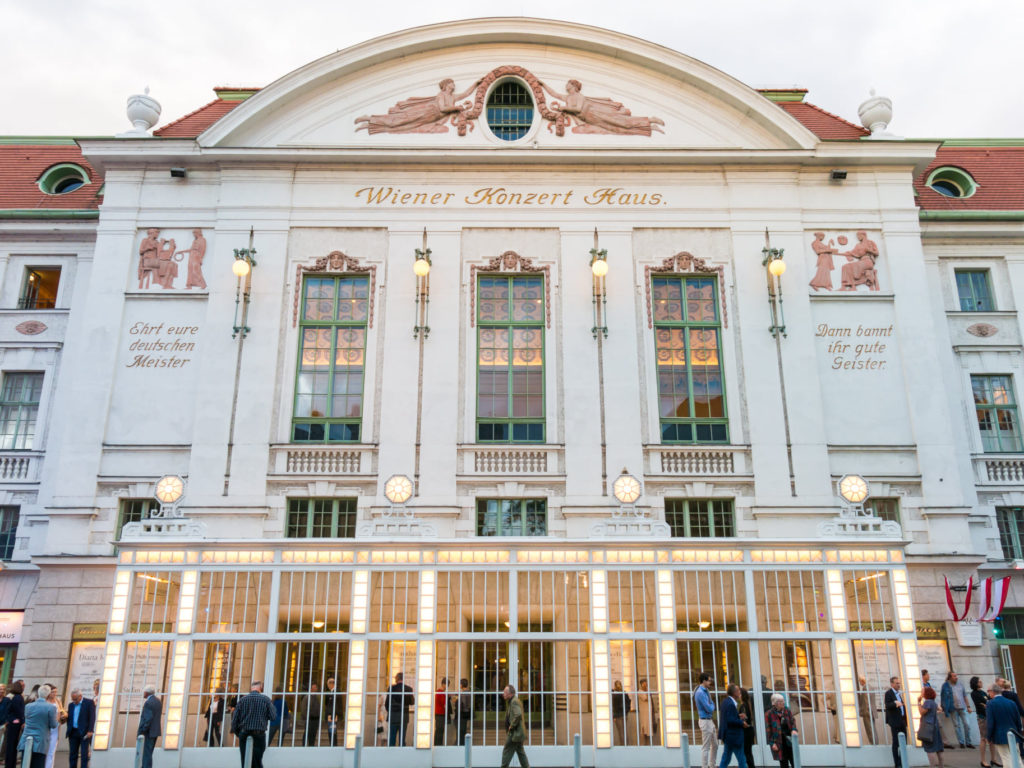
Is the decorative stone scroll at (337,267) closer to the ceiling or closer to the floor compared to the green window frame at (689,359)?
closer to the ceiling

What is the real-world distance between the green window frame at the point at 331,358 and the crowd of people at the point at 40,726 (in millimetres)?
8645

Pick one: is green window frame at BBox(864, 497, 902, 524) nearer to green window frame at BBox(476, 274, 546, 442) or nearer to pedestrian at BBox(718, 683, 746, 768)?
green window frame at BBox(476, 274, 546, 442)

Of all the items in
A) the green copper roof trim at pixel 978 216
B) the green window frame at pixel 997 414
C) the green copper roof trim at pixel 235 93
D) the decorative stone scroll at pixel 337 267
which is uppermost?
the green copper roof trim at pixel 235 93

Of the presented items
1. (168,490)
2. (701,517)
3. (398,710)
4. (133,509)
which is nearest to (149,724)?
(398,710)

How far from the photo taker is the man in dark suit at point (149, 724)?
15.2 meters

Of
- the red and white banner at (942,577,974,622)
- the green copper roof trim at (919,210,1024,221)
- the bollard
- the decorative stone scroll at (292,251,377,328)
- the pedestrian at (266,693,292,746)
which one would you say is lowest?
the bollard

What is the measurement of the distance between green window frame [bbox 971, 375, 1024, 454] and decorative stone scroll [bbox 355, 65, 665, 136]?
41.0 ft

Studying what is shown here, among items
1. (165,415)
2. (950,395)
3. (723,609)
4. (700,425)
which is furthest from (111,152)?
(950,395)

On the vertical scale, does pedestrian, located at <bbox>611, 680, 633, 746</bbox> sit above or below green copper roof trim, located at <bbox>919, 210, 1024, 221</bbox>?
below

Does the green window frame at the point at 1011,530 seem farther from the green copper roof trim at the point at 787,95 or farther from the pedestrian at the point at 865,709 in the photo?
the green copper roof trim at the point at 787,95

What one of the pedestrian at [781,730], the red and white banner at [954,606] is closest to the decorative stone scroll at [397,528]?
the pedestrian at [781,730]

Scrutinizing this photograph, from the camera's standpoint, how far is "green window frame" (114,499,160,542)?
21797 millimetres

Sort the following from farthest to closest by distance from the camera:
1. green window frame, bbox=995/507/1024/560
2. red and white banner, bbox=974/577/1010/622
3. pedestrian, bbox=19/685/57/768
Answer: green window frame, bbox=995/507/1024/560, red and white banner, bbox=974/577/1010/622, pedestrian, bbox=19/685/57/768

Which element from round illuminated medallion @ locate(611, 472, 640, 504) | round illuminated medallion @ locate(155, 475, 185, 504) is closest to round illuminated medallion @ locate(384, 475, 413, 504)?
round illuminated medallion @ locate(155, 475, 185, 504)
